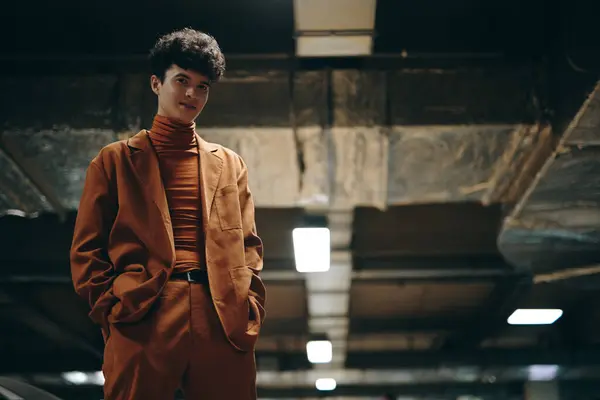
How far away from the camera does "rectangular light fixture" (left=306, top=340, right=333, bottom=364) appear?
28.5 ft

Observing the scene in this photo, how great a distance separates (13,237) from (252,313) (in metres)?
4.58

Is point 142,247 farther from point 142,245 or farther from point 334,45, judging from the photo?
point 334,45

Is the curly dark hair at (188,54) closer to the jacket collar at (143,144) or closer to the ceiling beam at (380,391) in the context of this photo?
the jacket collar at (143,144)

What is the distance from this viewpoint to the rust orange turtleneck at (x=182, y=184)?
1.63 m

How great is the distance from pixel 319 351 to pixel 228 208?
7790 mm

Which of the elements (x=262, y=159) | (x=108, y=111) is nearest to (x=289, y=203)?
(x=262, y=159)

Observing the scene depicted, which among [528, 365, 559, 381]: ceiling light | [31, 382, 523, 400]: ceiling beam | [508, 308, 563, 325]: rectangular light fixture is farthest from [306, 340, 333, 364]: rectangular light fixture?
[528, 365, 559, 381]: ceiling light

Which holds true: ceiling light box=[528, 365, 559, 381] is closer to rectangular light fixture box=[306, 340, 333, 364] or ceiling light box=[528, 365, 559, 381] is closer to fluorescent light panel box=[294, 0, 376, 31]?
rectangular light fixture box=[306, 340, 333, 364]

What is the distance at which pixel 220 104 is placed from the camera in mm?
3215

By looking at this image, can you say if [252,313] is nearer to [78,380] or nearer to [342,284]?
[342,284]

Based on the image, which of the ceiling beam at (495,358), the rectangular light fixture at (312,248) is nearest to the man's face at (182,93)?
the rectangular light fixture at (312,248)

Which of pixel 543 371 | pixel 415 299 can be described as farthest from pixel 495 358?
pixel 415 299

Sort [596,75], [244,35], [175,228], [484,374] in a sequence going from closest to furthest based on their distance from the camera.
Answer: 1. [175,228]
2. [596,75]
3. [244,35]
4. [484,374]

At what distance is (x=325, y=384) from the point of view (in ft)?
39.2
